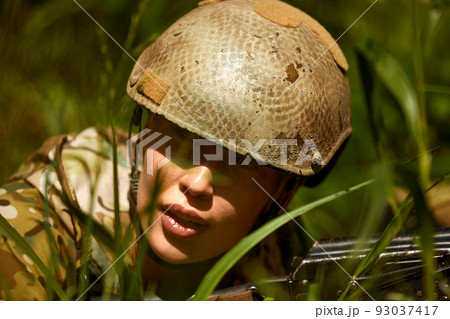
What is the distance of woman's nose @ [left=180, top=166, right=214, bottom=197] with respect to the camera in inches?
54.3

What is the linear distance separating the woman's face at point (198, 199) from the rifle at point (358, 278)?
0.14 metres

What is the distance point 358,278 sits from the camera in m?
1.39

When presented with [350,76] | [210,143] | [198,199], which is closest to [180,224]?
[198,199]

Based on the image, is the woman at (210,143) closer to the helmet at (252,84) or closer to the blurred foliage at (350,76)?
the helmet at (252,84)

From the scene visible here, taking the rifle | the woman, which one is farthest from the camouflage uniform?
the rifle

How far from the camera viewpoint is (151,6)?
8.29 ft

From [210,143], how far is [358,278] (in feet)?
1.51

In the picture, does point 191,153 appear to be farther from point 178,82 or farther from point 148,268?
point 148,268

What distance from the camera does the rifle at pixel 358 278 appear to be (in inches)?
55.7

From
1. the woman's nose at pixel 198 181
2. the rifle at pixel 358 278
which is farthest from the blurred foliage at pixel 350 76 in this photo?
the woman's nose at pixel 198 181

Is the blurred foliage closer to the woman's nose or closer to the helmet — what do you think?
the helmet

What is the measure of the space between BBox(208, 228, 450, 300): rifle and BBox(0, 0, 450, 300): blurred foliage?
0.07 m
